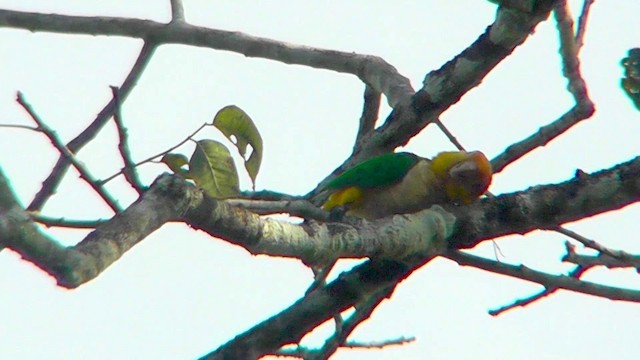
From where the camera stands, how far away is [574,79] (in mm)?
4328

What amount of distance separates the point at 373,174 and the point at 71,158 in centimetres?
236

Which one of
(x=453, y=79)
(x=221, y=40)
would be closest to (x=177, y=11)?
(x=221, y=40)

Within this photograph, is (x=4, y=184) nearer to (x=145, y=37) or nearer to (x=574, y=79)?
(x=574, y=79)

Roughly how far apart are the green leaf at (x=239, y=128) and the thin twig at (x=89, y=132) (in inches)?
24.7

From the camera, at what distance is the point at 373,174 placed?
5.11m

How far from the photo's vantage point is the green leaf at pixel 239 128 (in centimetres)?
394

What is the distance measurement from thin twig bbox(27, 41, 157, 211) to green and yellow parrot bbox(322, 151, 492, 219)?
124 centimetres

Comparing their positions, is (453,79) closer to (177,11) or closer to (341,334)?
(341,334)

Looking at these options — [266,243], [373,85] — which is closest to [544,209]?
[266,243]

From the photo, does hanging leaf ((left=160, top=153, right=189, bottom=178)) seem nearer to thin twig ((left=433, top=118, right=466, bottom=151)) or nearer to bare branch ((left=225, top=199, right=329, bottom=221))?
bare branch ((left=225, top=199, right=329, bottom=221))

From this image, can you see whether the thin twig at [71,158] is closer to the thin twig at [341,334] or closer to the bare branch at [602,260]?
the thin twig at [341,334]

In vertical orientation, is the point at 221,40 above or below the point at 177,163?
above

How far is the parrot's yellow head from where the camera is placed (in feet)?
16.0

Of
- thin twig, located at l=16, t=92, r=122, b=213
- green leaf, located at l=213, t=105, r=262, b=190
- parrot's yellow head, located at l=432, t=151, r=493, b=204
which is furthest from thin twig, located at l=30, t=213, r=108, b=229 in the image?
parrot's yellow head, located at l=432, t=151, r=493, b=204
